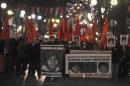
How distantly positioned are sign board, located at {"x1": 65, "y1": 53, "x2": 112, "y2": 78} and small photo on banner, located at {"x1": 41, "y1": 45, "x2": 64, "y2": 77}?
30.9 inches

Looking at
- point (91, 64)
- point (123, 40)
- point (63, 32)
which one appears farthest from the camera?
point (63, 32)

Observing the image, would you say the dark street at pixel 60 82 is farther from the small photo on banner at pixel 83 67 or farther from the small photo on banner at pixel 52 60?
the small photo on banner at pixel 83 67

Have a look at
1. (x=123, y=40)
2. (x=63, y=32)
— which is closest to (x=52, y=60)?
(x=123, y=40)

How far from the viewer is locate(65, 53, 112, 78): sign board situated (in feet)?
75.6

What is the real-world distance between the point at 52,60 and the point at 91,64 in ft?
5.98

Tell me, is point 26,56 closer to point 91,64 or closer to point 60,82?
point 60,82

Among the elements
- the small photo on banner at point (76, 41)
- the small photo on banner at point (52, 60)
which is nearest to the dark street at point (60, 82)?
the small photo on banner at point (52, 60)

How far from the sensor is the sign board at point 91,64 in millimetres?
23047

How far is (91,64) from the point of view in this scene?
2312 centimetres

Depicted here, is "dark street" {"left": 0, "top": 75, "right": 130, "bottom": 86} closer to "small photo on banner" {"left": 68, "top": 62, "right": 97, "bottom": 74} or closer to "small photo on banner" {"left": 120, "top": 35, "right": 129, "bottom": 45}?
"small photo on banner" {"left": 68, "top": 62, "right": 97, "bottom": 74}

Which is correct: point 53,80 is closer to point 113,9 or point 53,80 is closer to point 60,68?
point 60,68

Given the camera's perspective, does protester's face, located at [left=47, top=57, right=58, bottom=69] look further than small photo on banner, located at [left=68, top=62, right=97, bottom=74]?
No

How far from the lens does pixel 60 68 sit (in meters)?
22.6

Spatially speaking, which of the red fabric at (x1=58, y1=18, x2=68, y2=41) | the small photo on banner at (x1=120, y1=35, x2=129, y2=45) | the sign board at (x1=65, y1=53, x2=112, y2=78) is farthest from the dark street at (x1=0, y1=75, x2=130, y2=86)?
the red fabric at (x1=58, y1=18, x2=68, y2=41)
